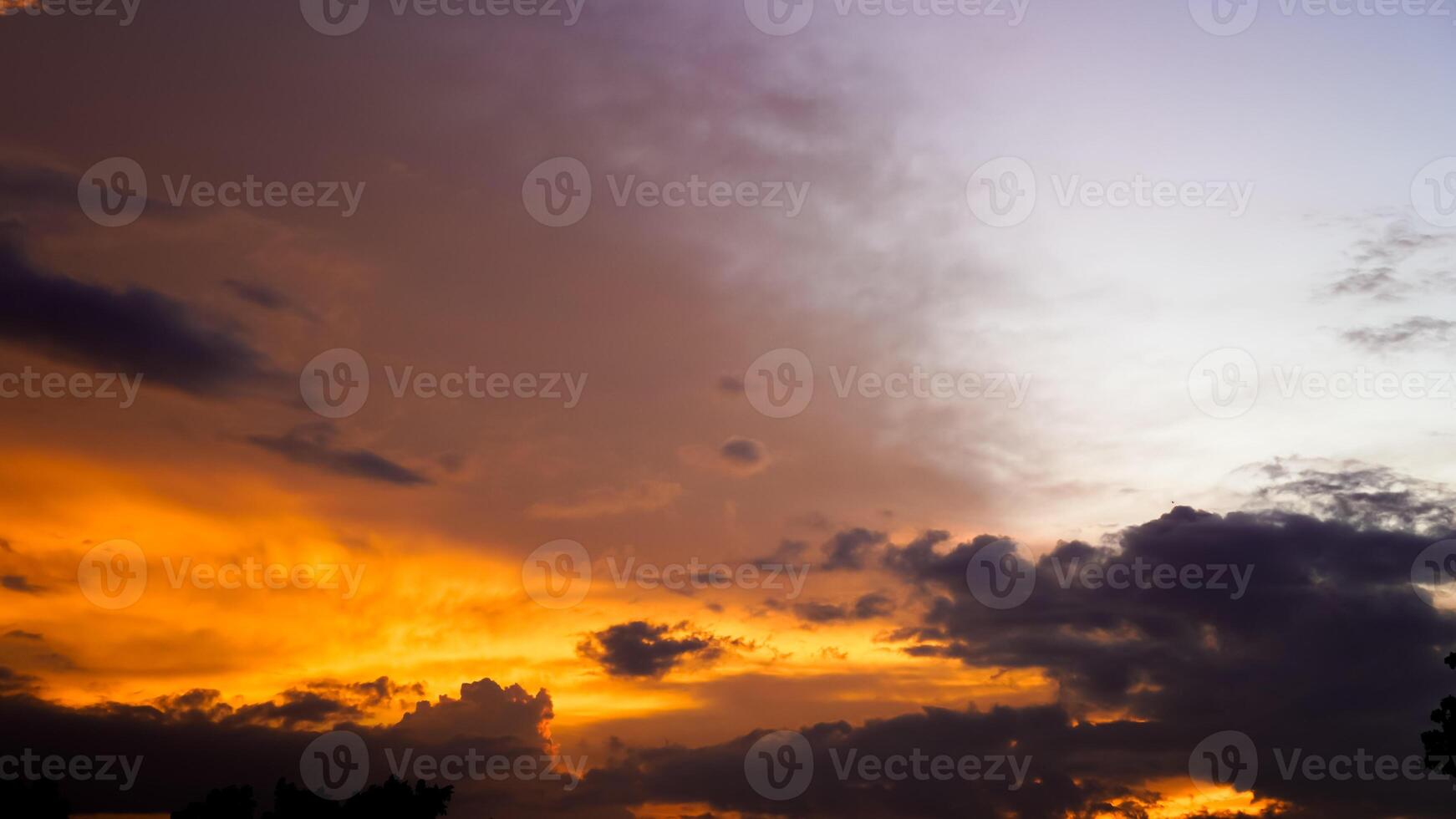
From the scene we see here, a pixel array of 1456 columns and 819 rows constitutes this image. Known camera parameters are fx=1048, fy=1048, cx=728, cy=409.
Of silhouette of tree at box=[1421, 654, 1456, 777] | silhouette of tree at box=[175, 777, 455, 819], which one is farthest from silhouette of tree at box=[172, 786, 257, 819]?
silhouette of tree at box=[1421, 654, 1456, 777]

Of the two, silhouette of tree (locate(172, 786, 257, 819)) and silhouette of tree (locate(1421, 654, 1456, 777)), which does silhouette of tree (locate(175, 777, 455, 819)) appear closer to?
silhouette of tree (locate(172, 786, 257, 819))

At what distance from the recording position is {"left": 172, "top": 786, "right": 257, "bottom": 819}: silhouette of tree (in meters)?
86.0

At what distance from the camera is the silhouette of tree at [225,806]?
282 feet

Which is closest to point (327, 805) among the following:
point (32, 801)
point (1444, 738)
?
point (32, 801)

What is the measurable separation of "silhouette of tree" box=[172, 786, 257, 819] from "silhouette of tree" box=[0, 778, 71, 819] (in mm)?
10540

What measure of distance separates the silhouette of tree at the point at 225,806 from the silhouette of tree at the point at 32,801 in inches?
415

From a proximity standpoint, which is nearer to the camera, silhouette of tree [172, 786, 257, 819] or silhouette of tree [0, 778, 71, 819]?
silhouette of tree [0, 778, 71, 819]

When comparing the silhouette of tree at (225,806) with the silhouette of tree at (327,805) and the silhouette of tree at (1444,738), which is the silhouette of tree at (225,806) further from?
the silhouette of tree at (1444,738)

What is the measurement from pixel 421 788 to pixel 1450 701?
264 ft

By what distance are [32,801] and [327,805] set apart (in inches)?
874

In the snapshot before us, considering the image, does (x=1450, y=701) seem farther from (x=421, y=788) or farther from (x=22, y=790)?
(x=22, y=790)

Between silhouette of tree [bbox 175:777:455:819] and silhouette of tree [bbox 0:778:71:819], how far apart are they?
Result: 11.2 meters

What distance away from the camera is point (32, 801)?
2972 inches

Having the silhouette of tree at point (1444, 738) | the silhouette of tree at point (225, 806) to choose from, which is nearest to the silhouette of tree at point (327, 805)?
the silhouette of tree at point (225, 806)
